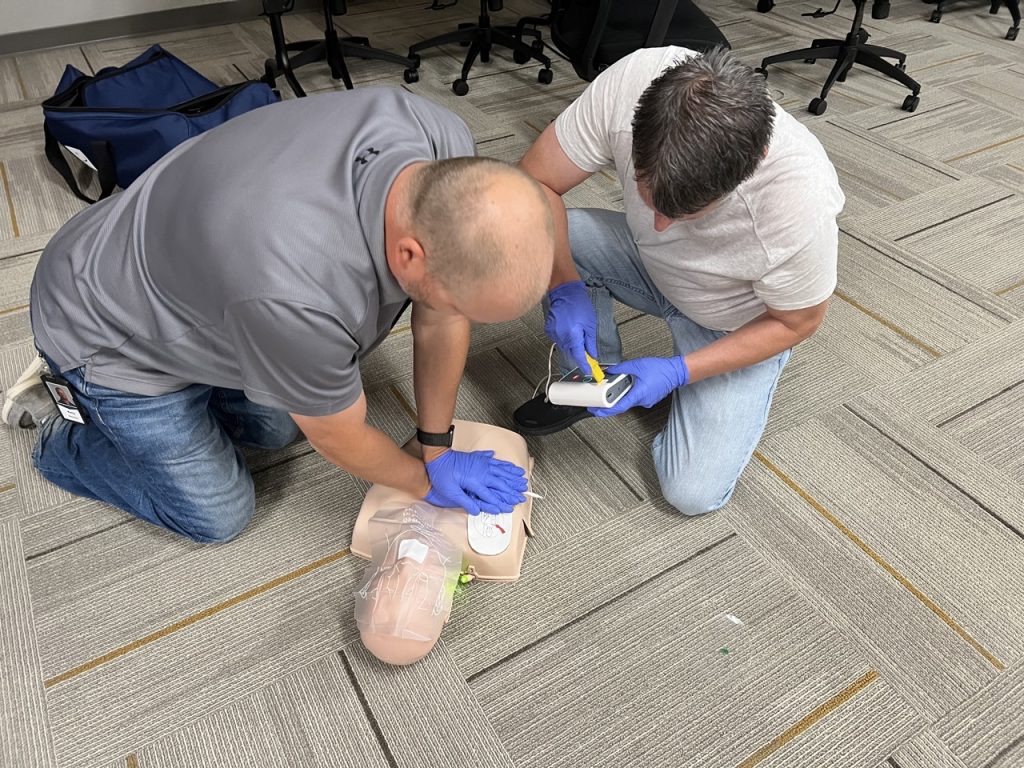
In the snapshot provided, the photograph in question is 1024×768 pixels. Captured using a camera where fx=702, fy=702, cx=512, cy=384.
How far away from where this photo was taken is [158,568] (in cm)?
126

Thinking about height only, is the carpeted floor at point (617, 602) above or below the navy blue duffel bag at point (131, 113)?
below

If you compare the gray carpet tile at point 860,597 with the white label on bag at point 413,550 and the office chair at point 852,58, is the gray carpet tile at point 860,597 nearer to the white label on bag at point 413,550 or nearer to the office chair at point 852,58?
the white label on bag at point 413,550

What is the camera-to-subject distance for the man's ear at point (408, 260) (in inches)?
32.0

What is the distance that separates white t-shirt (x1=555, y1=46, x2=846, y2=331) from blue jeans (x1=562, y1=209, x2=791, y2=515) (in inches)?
4.2

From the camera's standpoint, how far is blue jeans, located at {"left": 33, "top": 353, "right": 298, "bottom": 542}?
117 cm

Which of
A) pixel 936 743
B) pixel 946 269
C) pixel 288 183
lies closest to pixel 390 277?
pixel 288 183

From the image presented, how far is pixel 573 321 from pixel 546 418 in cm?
24

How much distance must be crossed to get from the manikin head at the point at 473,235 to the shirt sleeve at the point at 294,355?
122mm

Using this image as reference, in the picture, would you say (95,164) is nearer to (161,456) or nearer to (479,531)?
(161,456)

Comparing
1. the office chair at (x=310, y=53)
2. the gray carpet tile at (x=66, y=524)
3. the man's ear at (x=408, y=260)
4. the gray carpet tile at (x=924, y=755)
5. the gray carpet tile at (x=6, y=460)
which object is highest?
the man's ear at (x=408, y=260)

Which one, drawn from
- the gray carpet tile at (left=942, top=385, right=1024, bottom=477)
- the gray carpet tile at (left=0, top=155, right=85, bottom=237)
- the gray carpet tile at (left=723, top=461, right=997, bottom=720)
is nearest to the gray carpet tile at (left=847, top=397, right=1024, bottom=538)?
the gray carpet tile at (left=942, top=385, right=1024, bottom=477)

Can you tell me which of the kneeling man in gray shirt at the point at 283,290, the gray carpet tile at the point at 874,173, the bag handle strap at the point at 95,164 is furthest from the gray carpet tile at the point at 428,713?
the gray carpet tile at the point at 874,173

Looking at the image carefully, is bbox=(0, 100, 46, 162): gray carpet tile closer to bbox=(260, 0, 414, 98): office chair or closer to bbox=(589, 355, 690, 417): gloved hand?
bbox=(260, 0, 414, 98): office chair

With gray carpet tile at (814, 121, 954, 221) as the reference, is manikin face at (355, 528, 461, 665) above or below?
below
